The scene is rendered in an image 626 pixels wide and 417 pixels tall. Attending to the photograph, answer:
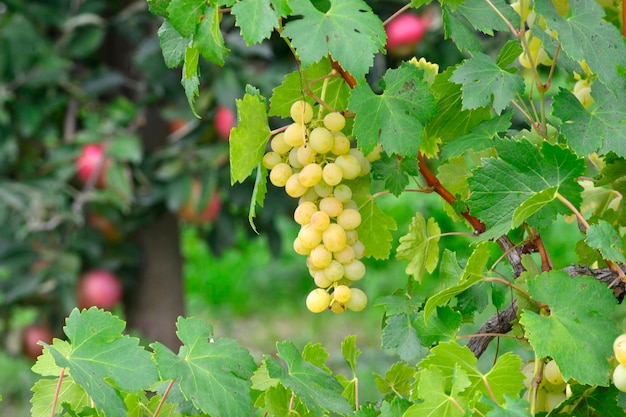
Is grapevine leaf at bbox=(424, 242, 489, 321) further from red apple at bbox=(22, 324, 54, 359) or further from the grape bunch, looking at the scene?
red apple at bbox=(22, 324, 54, 359)

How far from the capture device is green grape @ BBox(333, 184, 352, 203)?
2.33 feet

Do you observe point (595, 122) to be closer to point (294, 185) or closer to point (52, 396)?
point (294, 185)

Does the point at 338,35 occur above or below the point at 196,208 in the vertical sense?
above

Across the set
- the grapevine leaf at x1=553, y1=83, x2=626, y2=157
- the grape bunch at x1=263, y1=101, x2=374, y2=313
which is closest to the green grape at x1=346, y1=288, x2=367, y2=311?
the grape bunch at x1=263, y1=101, x2=374, y2=313

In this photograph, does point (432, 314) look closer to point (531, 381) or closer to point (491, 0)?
point (531, 381)

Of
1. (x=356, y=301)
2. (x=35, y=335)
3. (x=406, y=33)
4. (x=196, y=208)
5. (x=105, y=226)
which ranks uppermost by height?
(x=356, y=301)

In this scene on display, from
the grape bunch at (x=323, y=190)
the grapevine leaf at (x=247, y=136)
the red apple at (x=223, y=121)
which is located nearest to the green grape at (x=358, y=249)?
the grape bunch at (x=323, y=190)

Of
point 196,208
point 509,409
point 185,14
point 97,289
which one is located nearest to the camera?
point 509,409

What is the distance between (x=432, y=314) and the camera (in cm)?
69

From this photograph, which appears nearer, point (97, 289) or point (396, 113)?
point (396, 113)

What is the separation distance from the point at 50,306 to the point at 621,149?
175 cm

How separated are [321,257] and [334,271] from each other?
17 mm

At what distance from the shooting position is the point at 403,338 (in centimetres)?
72

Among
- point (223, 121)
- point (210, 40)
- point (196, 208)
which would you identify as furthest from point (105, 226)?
point (210, 40)
